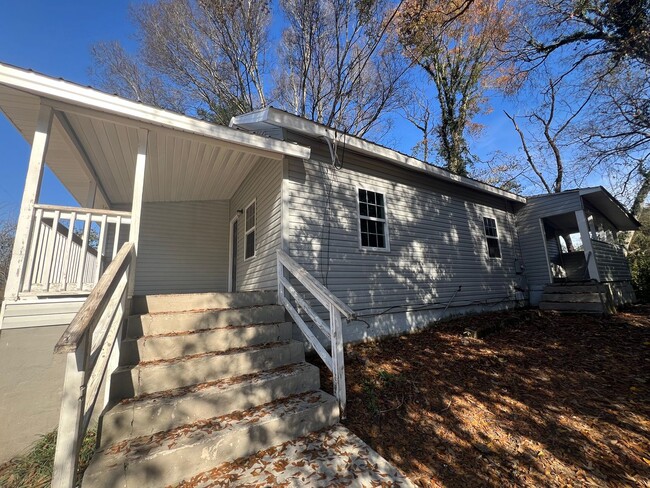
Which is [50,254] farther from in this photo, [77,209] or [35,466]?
[35,466]

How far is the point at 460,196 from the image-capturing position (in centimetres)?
880

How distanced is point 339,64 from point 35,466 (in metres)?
14.2

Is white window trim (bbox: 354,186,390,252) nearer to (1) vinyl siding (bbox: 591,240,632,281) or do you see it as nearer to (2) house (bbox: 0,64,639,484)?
(2) house (bbox: 0,64,639,484)

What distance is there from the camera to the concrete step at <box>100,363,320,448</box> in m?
2.39

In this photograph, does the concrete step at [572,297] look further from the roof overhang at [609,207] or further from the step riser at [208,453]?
the step riser at [208,453]

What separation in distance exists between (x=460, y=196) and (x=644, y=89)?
20.7ft

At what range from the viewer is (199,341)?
337 cm

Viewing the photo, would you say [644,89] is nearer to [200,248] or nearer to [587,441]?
[587,441]

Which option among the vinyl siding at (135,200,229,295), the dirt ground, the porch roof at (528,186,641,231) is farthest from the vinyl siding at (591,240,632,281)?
the vinyl siding at (135,200,229,295)

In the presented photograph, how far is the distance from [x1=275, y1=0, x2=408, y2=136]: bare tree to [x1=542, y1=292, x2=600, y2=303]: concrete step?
9.80 meters

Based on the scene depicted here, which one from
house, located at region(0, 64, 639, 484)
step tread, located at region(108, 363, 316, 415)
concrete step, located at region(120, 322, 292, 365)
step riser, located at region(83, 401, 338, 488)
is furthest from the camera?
concrete step, located at region(120, 322, 292, 365)

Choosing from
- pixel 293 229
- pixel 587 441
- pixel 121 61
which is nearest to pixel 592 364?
pixel 587 441

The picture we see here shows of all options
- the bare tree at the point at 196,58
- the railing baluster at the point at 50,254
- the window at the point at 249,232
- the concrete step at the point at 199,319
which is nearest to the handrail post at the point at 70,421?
the concrete step at the point at 199,319

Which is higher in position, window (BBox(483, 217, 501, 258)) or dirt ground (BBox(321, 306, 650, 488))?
window (BBox(483, 217, 501, 258))
